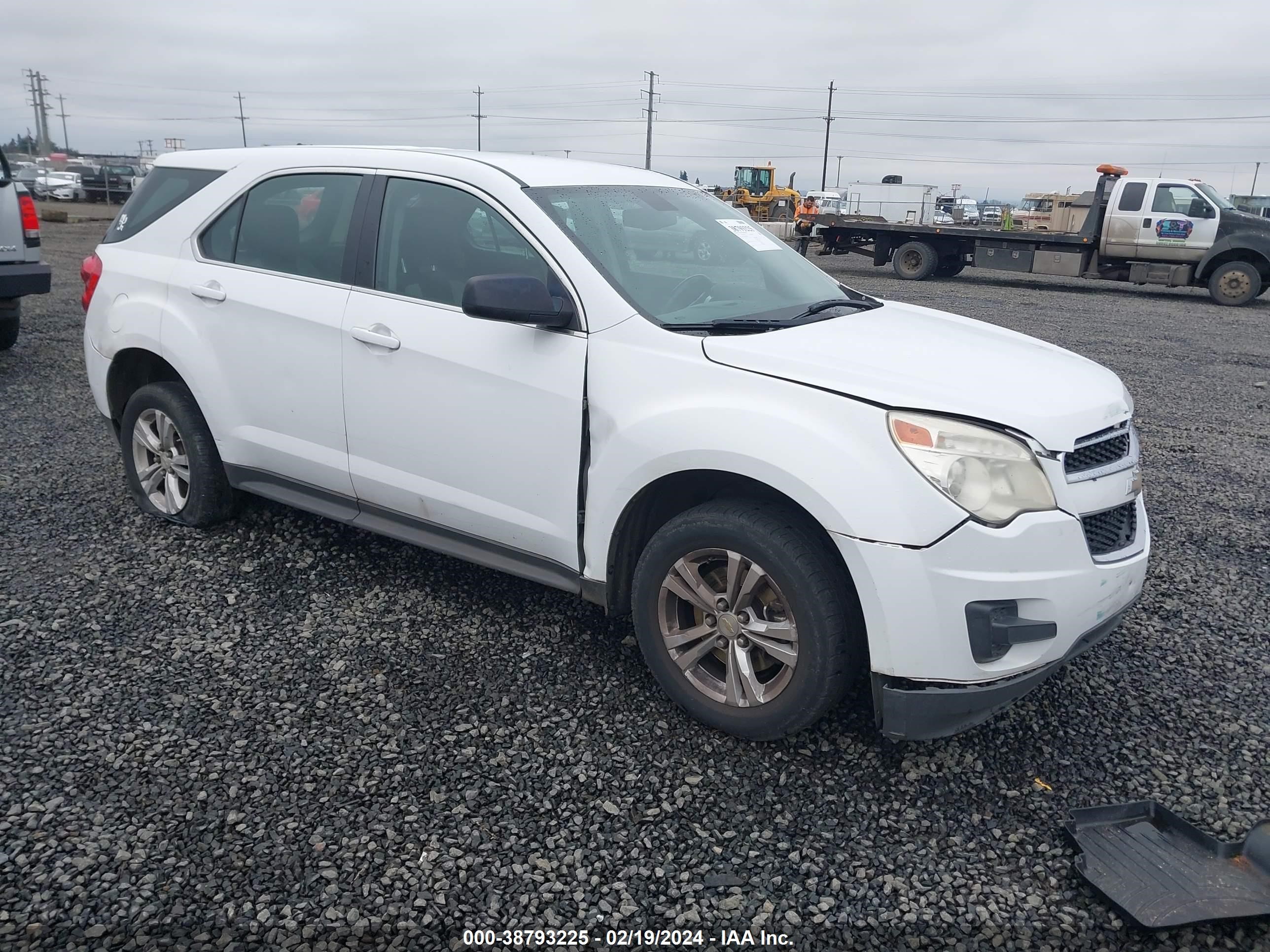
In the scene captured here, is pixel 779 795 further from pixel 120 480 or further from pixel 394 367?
pixel 120 480

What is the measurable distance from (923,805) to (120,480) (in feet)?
15.5

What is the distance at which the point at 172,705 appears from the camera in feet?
10.8

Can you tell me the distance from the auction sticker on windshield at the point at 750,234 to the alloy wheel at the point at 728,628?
5.36 feet

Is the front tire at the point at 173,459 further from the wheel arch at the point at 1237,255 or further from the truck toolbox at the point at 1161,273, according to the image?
the wheel arch at the point at 1237,255

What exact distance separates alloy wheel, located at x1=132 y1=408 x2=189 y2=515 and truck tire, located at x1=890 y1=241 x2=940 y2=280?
758 inches

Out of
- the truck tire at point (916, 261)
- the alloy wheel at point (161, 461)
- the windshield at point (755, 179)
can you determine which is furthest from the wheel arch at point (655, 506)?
the windshield at point (755, 179)

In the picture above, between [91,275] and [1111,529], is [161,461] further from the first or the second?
[1111,529]

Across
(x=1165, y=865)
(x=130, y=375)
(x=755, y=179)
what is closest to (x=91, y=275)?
(x=130, y=375)

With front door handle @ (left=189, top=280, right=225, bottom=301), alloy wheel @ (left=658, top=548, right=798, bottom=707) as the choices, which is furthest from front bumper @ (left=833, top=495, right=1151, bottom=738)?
front door handle @ (left=189, top=280, right=225, bottom=301)

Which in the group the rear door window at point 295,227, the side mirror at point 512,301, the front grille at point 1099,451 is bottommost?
the front grille at point 1099,451

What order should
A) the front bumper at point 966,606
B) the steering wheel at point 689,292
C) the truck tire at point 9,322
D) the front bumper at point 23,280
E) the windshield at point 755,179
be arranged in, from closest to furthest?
the front bumper at point 966,606, the steering wheel at point 689,292, the front bumper at point 23,280, the truck tire at point 9,322, the windshield at point 755,179

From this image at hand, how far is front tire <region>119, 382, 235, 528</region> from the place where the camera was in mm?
4480

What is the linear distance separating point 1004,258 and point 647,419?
19609 mm

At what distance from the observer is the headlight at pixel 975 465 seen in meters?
2.69
